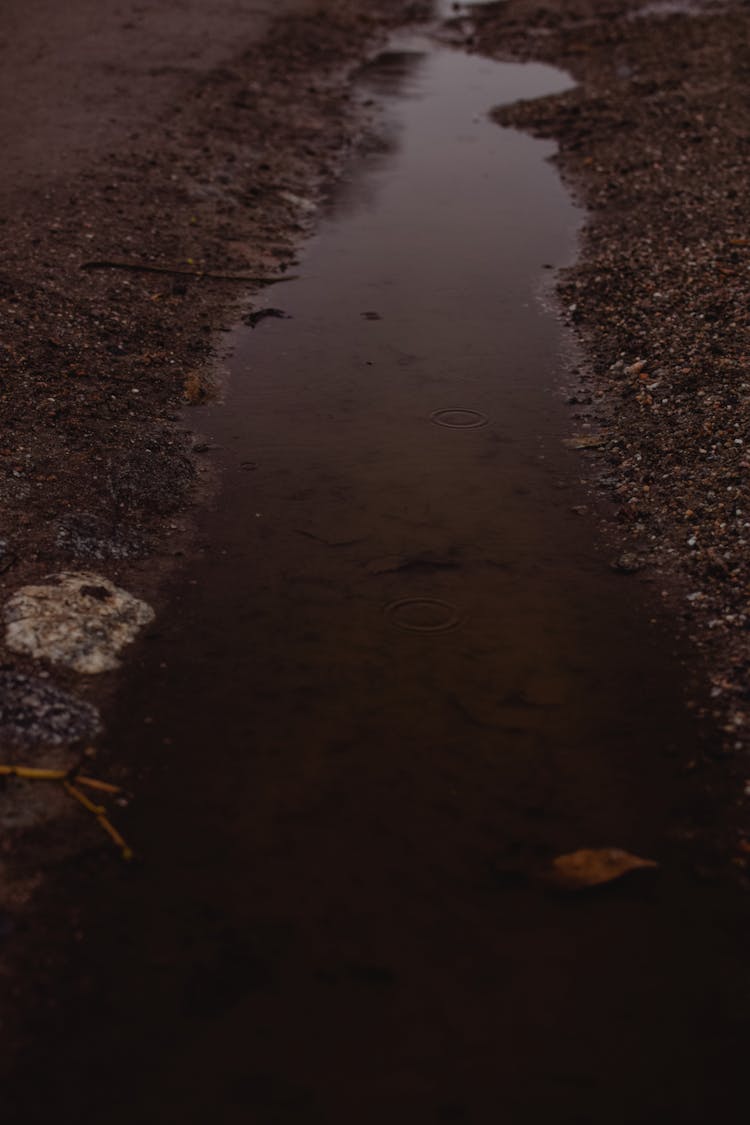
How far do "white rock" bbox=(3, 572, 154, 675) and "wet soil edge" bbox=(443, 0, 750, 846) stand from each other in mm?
2594

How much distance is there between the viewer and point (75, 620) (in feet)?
15.9

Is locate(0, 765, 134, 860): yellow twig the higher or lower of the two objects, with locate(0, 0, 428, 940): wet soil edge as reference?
lower

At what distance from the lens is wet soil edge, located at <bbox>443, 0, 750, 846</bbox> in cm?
506

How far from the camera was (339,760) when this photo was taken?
4281 millimetres

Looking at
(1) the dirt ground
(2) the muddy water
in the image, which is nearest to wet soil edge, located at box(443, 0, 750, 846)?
(1) the dirt ground

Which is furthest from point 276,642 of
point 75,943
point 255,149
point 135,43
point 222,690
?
point 135,43

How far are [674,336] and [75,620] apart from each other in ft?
15.9

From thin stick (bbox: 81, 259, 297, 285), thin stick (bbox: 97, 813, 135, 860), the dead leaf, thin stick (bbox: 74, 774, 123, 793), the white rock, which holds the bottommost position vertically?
the dead leaf

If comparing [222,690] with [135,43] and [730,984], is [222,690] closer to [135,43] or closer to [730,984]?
[730,984]

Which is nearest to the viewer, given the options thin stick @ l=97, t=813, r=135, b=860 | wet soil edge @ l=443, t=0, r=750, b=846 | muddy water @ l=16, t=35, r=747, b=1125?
muddy water @ l=16, t=35, r=747, b=1125

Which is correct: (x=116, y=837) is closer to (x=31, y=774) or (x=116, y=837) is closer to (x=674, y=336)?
(x=31, y=774)

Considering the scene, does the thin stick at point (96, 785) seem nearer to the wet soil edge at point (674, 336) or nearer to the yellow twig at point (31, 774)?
the yellow twig at point (31, 774)

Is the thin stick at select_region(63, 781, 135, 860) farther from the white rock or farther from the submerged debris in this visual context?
the white rock

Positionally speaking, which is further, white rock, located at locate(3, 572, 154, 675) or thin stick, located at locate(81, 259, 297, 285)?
thin stick, located at locate(81, 259, 297, 285)
